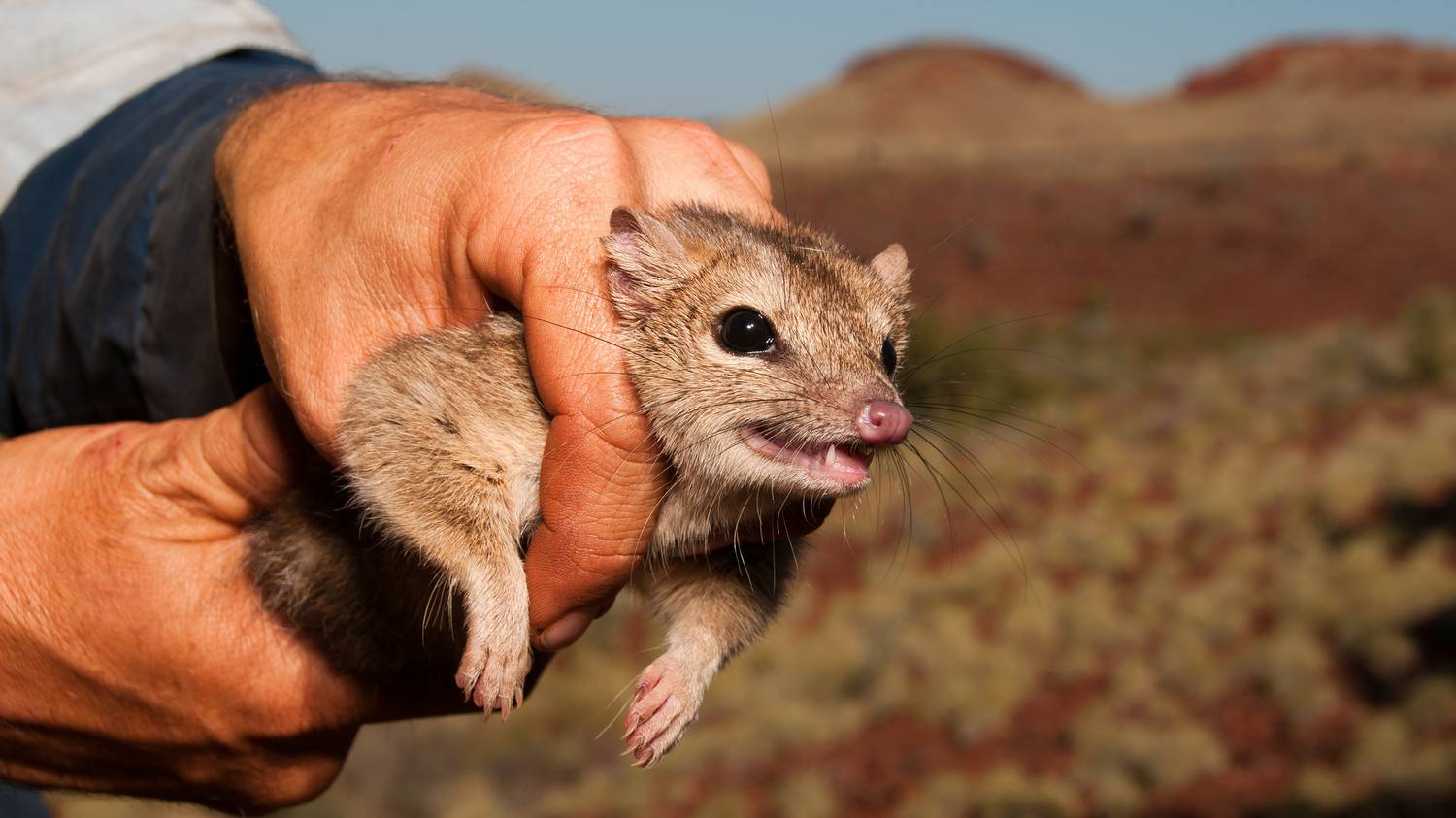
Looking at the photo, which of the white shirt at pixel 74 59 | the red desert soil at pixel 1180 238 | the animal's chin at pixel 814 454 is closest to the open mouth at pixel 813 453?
the animal's chin at pixel 814 454

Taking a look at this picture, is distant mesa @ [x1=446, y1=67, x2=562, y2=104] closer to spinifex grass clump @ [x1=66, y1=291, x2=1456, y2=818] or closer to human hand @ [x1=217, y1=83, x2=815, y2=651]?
human hand @ [x1=217, y1=83, x2=815, y2=651]

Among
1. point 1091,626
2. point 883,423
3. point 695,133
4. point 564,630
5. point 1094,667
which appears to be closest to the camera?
point 883,423

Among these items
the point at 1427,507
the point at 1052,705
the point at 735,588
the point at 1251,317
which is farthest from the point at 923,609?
the point at 1251,317

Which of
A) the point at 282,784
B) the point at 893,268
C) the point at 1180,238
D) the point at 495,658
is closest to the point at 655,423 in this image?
the point at 495,658

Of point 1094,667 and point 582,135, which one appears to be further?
point 1094,667

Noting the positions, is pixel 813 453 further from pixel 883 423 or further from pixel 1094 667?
pixel 1094 667

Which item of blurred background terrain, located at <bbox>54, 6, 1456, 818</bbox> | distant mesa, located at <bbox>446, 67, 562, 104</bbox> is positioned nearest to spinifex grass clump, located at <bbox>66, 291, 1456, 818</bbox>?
blurred background terrain, located at <bbox>54, 6, 1456, 818</bbox>
